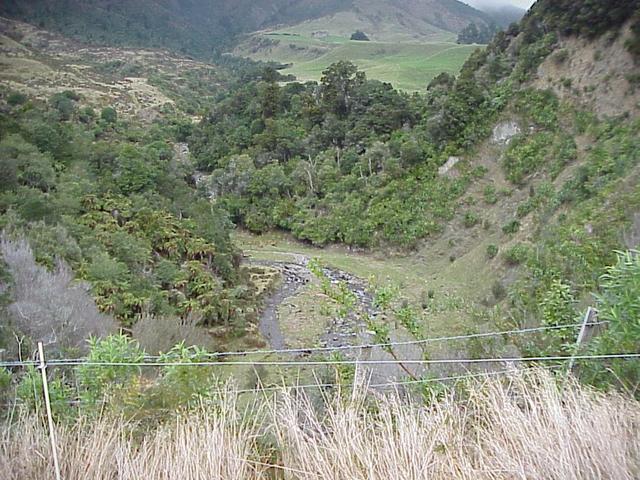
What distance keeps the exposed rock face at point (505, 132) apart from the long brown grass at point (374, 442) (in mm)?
21188

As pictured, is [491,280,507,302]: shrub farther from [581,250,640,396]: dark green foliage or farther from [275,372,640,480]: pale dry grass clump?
[275,372,640,480]: pale dry grass clump

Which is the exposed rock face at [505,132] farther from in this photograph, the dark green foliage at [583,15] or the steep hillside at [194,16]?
the steep hillside at [194,16]

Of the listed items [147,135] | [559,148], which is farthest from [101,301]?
[147,135]

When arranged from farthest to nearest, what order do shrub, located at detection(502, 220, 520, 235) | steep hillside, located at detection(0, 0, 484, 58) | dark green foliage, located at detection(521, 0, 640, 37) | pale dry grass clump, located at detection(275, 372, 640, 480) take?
steep hillside, located at detection(0, 0, 484, 58) < shrub, located at detection(502, 220, 520, 235) < dark green foliage, located at detection(521, 0, 640, 37) < pale dry grass clump, located at detection(275, 372, 640, 480)

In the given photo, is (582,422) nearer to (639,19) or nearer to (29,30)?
(639,19)

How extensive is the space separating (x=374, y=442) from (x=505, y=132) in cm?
2223

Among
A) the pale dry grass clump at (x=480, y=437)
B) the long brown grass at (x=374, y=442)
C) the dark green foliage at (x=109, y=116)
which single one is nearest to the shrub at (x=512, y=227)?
the long brown grass at (x=374, y=442)

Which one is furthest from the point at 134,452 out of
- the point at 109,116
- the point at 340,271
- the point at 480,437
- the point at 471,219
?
the point at 109,116

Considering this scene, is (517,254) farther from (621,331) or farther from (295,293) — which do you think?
→ (621,331)

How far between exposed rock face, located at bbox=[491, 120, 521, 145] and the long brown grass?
69.5 ft

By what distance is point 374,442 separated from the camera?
2461 millimetres

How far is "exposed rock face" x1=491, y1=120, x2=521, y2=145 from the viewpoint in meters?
22.3

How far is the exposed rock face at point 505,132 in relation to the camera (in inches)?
877

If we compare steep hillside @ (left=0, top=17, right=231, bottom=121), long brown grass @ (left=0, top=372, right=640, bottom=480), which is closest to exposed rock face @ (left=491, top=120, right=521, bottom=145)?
long brown grass @ (left=0, top=372, right=640, bottom=480)
